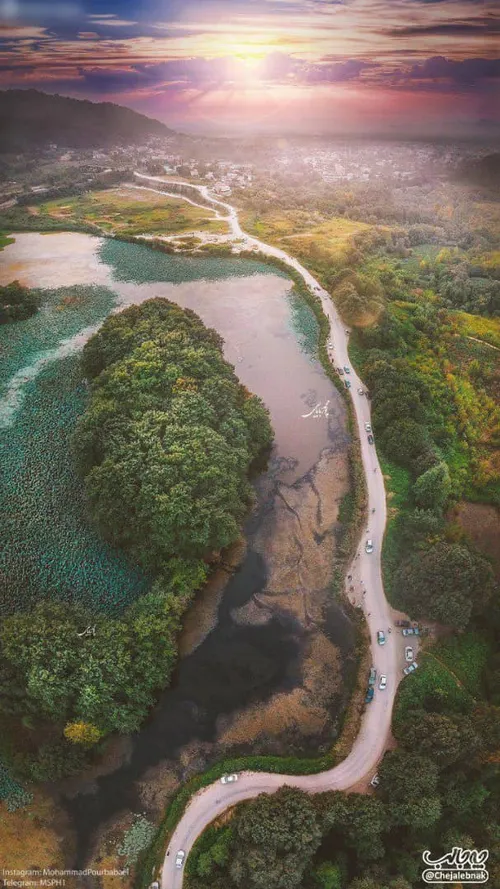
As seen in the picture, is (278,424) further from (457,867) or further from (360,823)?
(457,867)

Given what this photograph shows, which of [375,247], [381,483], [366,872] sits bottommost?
[366,872]

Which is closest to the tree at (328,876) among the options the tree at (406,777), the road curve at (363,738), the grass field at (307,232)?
the road curve at (363,738)

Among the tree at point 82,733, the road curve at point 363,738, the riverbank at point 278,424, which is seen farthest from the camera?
the riverbank at point 278,424

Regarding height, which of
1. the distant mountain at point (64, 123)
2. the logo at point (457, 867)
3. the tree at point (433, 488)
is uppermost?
the distant mountain at point (64, 123)

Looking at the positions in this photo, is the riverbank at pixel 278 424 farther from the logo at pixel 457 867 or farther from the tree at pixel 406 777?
the logo at pixel 457 867

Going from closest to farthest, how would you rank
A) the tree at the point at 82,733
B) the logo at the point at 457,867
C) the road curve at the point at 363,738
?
the logo at the point at 457,867 < the road curve at the point at 363,738 < the tree at the point at 82,733

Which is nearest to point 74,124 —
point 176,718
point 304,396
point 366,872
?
point 304,396

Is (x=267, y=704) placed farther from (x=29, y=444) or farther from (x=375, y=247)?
(x=375, y=247)
